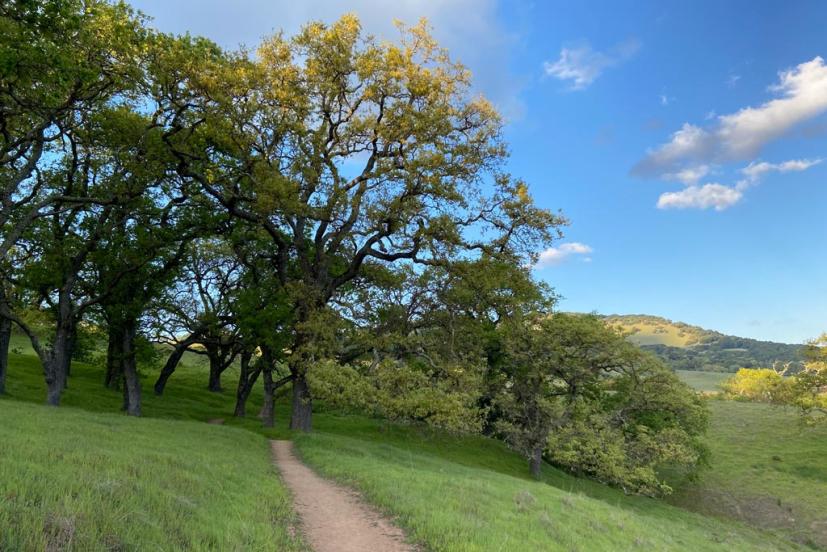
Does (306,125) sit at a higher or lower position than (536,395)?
higher

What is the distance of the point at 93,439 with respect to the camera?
1546 cm

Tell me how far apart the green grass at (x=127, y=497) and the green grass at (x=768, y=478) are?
129 feet

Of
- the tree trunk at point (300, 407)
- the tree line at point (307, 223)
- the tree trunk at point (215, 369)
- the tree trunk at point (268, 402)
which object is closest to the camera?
the tree line at point (307, 223)

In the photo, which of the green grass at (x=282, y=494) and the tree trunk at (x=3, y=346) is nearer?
the green grass at (x=282, y=494)

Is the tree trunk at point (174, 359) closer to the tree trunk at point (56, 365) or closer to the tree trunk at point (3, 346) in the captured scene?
the tree trunk at point (56, 365)

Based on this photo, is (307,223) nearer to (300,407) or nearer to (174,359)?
(300,407)

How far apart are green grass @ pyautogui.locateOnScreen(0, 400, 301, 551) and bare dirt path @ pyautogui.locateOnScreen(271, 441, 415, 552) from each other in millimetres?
611

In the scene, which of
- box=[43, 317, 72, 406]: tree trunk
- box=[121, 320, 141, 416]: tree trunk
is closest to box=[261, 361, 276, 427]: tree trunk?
box=[121, 320, 141, 416]: tree trunk

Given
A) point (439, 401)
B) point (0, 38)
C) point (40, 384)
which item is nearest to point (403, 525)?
point (439, 401)

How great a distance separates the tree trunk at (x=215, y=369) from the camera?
4853cm

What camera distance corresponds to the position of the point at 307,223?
3303 centimetres

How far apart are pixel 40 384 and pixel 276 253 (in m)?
24.5

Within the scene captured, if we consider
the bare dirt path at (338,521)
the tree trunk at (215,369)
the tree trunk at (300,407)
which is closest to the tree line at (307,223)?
the tree trunk at (300,407)

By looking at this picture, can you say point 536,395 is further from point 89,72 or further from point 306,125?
point 89,72
